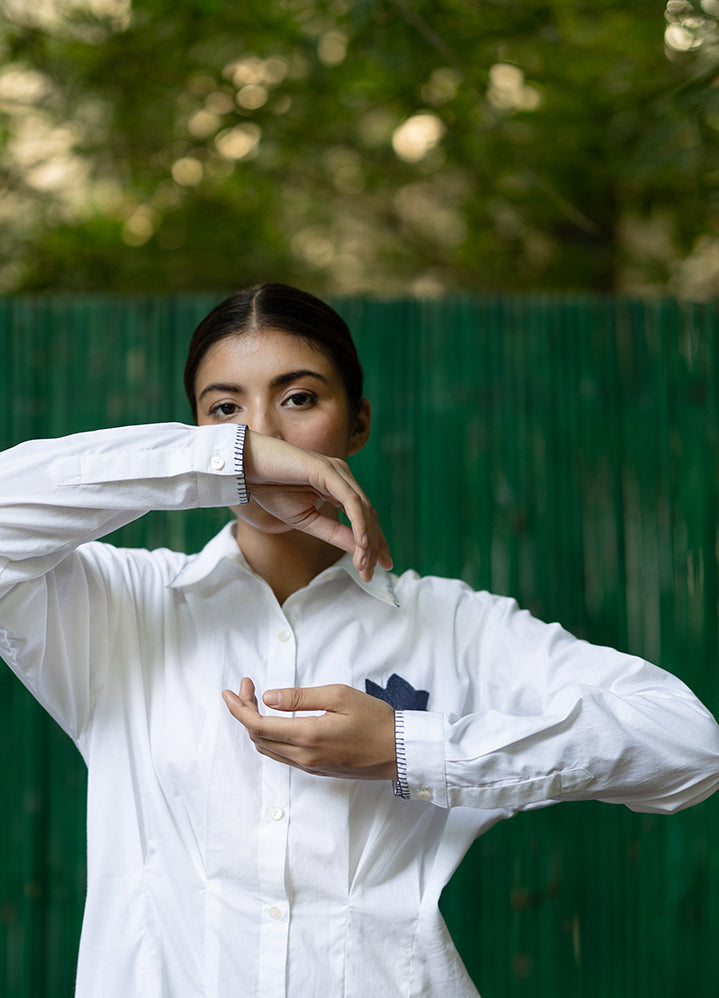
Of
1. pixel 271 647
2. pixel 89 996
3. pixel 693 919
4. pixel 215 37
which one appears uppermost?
pixel 215 37

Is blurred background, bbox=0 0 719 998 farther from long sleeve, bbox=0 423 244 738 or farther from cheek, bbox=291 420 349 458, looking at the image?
long sleeve, bbox=0 423 244 738

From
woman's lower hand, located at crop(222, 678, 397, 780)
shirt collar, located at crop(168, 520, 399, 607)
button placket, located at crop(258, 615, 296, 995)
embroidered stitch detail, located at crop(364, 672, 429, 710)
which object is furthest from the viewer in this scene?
shirt collar, located at crop(168, 520, 399, 607)

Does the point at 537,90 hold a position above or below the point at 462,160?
above

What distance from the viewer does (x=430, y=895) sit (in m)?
1.28

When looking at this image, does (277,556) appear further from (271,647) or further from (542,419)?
(542,419)

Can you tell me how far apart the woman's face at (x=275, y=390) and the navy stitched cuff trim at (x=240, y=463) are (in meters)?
0.12

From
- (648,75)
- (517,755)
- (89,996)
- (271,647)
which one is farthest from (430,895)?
(648,75)

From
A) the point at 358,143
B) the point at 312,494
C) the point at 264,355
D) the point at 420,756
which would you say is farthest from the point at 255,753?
the point at 358,143

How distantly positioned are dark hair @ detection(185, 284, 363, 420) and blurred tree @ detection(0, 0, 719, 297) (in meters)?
1.29

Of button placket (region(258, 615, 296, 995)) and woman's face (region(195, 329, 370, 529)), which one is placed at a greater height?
woman's face (region(195, 329, 370, 529))

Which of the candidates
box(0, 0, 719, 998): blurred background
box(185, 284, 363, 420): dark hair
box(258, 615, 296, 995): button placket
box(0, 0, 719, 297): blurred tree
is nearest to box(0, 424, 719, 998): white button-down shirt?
box(258, 615, 296, 995): button placket

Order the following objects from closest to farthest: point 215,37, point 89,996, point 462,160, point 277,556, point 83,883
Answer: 1. point 89,996
2. point 277,556
3. point 83,883
4. point 215,37
5. point 462,160

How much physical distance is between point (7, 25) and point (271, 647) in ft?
10.2

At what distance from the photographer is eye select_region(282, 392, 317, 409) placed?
4.64 feet
